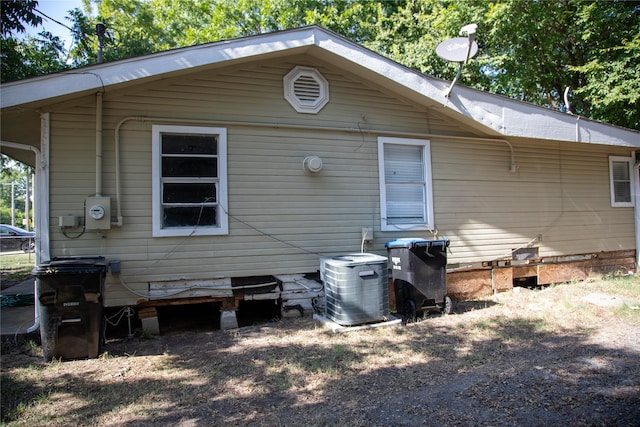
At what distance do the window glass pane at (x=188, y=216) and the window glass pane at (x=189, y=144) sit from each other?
80 cm

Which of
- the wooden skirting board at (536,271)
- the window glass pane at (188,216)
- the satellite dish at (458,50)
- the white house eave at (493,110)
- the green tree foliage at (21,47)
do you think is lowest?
the wooden skirting board at (536,271)

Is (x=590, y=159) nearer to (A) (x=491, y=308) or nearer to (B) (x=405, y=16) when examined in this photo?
(A) (x=491, y=308)

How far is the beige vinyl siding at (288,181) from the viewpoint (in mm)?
5070

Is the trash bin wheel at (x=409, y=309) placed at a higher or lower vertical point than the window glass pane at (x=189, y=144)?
lower

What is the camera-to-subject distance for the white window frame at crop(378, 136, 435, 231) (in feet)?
20.9

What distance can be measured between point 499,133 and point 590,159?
3.08 meters

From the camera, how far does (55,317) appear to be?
404 centimetres

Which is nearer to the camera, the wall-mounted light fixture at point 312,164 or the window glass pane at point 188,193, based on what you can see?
the window glass pane at point 188,193

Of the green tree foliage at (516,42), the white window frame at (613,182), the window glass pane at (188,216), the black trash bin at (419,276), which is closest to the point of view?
the window glass pane at (188,216)

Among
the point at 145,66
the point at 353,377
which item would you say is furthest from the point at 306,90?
the point at 353,377

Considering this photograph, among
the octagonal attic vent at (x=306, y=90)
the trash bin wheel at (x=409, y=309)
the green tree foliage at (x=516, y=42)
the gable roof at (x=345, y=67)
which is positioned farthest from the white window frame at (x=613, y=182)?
the octagonal attic vent at (x=306, y=90)

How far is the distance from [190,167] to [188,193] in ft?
1.22

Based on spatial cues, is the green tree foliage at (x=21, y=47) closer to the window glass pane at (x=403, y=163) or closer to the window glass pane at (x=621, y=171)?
the window glass pane at (x=403, y=163)

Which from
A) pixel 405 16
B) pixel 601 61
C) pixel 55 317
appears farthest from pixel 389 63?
pixel 405 16
